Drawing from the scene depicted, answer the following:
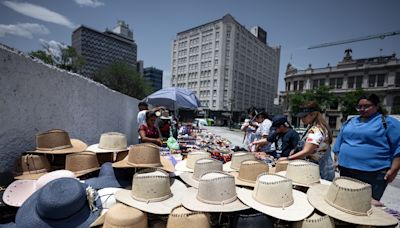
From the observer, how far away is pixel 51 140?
8.65 ft

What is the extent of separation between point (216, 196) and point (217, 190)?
53mm

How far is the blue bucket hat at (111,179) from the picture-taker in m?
2.32

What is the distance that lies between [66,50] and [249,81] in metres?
49.7

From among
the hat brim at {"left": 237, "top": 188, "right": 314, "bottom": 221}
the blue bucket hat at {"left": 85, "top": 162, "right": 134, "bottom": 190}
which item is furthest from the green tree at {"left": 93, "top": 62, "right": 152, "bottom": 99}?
the hat brim at {"left": 237, "top": 188, "right": 314, "bottom": 221}

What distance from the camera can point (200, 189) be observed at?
6.57 feet

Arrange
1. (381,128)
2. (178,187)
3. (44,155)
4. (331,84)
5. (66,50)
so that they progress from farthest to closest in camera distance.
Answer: (331,84)
(66,50)
(381,128)
(44,155)
(178,187)

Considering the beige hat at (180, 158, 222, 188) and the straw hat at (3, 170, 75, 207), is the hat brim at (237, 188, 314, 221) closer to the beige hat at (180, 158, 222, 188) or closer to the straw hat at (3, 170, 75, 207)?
the beige hat at (180, 158, 222, 188)

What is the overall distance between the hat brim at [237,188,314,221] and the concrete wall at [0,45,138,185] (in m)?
2.65

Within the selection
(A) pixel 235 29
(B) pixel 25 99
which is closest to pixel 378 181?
(B) pixel 25 99

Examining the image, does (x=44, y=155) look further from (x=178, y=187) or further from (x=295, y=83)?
(x=295, y=83)

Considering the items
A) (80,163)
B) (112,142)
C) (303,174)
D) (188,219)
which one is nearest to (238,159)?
(303,174)

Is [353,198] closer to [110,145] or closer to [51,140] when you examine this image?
[110,145]

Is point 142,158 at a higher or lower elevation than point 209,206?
higher

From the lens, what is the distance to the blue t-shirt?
106 inches
